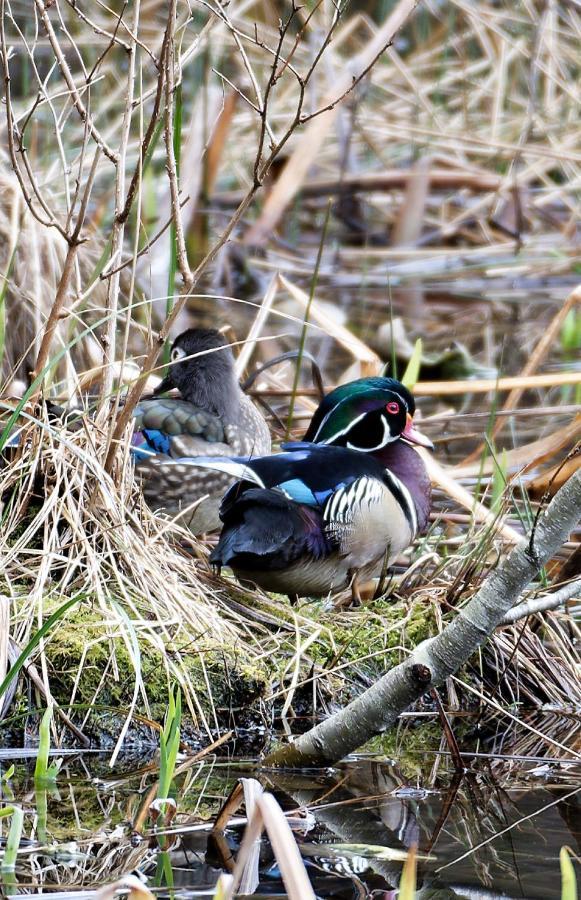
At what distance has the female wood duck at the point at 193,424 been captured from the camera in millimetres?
4340

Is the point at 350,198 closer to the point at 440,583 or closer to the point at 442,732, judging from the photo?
the point at 440,583

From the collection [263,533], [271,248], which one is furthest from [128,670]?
[271,248]

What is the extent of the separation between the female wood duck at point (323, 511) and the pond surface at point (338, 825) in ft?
2.08

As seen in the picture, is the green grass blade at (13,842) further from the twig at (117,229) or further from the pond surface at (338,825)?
the twig at (117,229)

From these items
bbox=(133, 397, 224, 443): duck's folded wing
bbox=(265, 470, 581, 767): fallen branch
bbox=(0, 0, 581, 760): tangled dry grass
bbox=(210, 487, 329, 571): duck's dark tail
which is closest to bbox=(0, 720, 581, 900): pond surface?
bbox=(265, 470, 581, 767): fallen branch

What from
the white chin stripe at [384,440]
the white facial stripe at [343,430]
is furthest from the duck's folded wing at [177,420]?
the white chin stripe at [384,440]

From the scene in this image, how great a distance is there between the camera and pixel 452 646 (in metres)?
2.41

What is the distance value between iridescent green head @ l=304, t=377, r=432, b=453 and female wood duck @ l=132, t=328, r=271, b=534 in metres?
0.51

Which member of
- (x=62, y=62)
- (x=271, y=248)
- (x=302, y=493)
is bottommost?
(x=302, y=493)

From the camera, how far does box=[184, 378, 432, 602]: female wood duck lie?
341 cm

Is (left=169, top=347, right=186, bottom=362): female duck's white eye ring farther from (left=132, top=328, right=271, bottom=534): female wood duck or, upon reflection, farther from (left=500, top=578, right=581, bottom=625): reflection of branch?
(left=500, top=578, right=581, bottom=625): reflection of branch

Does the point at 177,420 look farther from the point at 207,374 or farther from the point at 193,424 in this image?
the point at 207,374

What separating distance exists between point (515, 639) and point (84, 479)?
1160mm

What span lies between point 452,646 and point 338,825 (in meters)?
0.43
